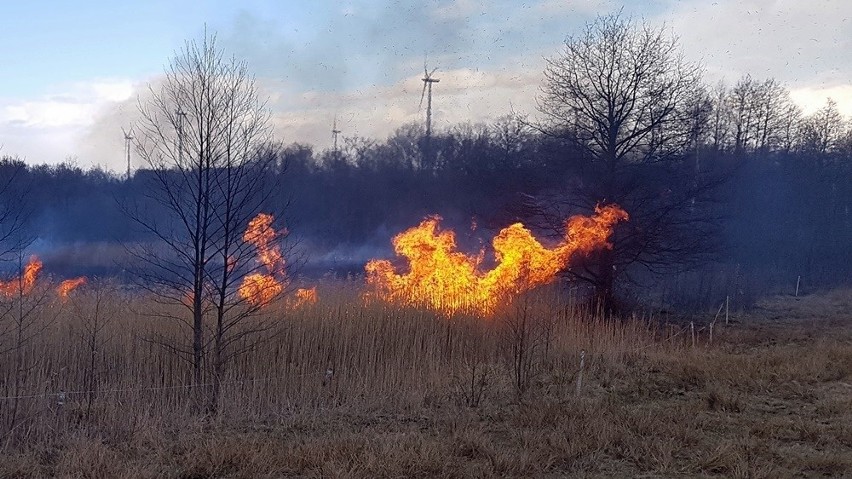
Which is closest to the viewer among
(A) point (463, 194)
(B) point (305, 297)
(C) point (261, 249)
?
(C) point (261, 249)

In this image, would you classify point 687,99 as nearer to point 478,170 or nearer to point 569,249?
point 569,249

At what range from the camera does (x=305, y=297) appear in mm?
10953

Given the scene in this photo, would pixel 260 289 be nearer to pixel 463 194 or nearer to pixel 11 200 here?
pixel 11 200

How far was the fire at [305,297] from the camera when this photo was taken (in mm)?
10521

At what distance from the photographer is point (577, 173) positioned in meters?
21.0

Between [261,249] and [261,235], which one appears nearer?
[261,249]

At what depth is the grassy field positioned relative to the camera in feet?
18.4

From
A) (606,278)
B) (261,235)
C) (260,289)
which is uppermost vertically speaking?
(261,235)

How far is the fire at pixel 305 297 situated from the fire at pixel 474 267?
101cm

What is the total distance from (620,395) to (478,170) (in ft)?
65.4

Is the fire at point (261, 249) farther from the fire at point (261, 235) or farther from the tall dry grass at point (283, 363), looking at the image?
the tall dry grass at point (283, 363)

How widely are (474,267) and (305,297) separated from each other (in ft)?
23.8

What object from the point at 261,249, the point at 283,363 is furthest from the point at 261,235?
the point at 283,363

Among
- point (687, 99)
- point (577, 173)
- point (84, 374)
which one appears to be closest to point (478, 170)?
point (577, 173)
